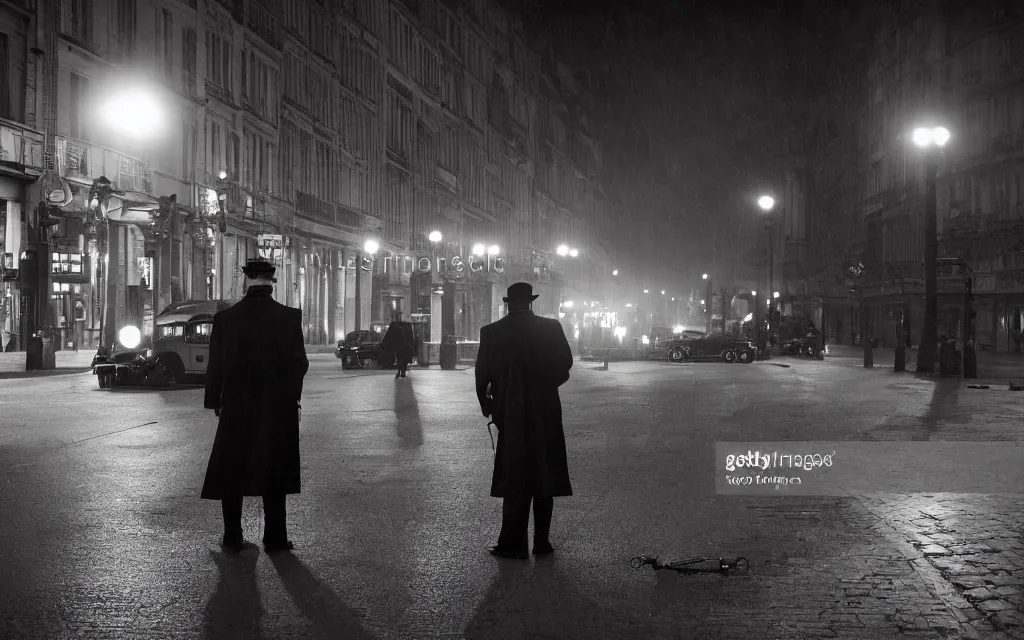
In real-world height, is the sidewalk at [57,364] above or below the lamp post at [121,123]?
below

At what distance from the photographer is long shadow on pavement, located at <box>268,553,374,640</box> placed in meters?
4.80

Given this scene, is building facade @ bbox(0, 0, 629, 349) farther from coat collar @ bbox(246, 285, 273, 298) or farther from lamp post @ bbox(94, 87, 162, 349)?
coat collar @ bbox(246, 285, 273, 298)

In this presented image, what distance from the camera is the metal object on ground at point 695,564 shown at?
5.94 meters

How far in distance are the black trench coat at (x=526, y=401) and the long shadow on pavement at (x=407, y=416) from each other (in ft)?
20.0

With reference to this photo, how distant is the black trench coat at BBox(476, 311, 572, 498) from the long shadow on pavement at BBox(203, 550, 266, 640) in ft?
5.23

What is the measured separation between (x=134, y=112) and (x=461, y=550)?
33.6 meters

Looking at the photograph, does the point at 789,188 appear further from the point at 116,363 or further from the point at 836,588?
the point at 836,588

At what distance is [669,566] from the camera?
6.02 metres

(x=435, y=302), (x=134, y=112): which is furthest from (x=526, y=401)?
(x=435, y=302)

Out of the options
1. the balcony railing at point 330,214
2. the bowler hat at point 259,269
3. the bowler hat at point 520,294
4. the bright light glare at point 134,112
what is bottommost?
the bowler hat at point 520,294

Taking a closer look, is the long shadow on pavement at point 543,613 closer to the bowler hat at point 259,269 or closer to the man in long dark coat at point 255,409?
the man in long dark coat at point 255,409

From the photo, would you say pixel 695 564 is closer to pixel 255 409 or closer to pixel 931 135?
pixel 255 409

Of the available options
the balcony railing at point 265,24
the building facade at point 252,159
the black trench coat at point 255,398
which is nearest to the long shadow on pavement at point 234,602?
the black trench coat at point 255,398

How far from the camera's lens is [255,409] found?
6.64 metres
